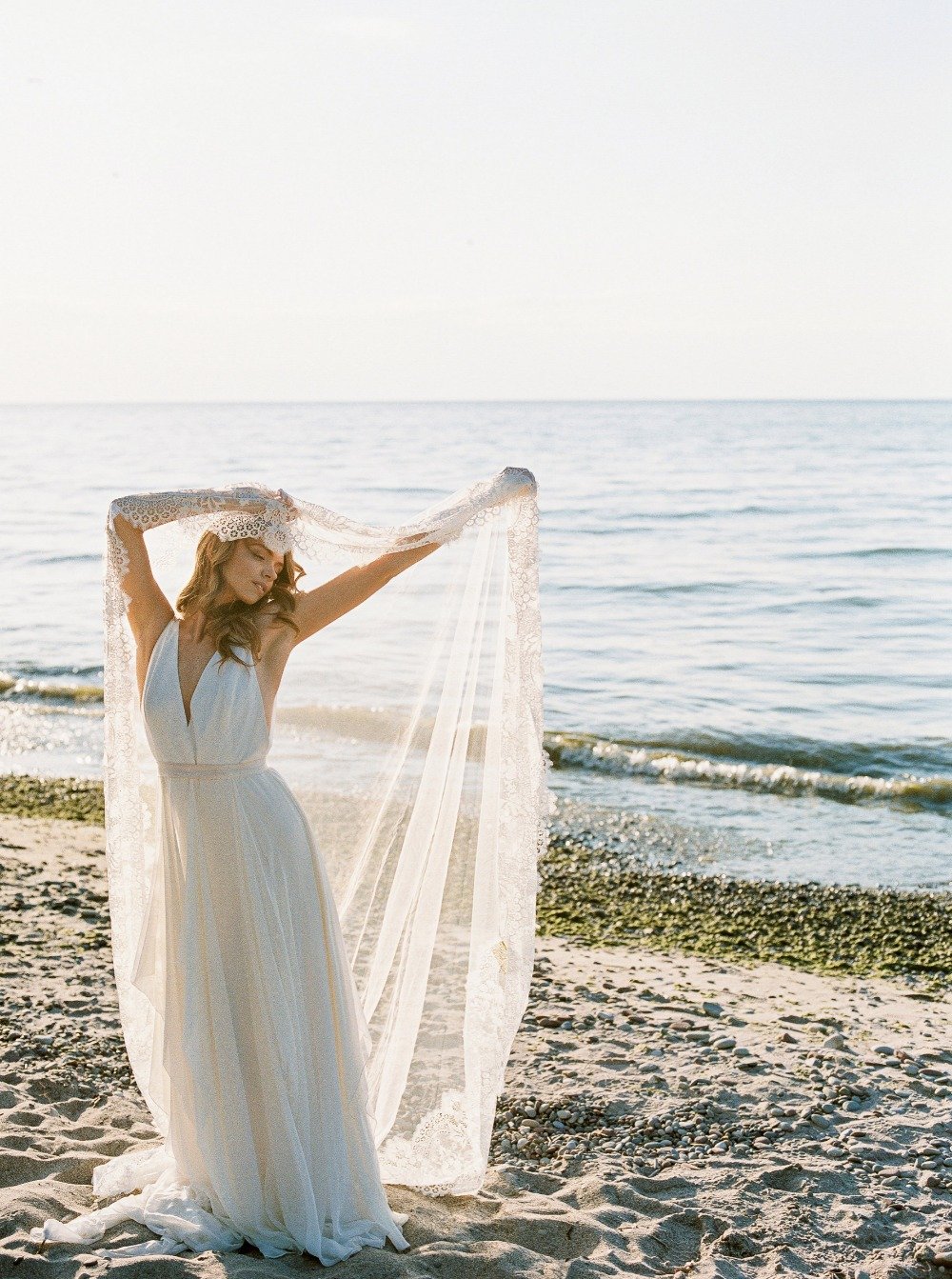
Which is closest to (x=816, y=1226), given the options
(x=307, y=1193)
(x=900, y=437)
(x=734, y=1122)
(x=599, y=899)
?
(x=734, y=1122)

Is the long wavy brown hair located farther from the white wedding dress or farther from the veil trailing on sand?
the veil trailing on sand

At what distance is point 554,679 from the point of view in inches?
603

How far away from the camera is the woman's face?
385 cm

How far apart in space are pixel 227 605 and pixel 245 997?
1179 millimetres

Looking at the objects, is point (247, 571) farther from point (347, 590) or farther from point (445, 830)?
point (445, 830)

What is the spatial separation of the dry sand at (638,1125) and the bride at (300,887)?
0.20m

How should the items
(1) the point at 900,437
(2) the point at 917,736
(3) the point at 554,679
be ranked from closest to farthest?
(2) the point at 917,736
(3) the point at 554,679
(1) the point at 900,437

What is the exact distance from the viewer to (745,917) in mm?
7926

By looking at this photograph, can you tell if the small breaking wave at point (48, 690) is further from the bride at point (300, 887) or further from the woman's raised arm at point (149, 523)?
the woman's raised arm at point (149, 523)

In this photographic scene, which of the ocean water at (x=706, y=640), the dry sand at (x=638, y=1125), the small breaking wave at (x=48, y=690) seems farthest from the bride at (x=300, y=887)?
the small breaking wave at (x=48, y=690)

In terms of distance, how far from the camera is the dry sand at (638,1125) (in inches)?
158

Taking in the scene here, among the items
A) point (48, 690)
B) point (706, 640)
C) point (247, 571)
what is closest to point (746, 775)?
point (706, 640)

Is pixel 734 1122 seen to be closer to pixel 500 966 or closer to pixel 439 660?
pixel 500 966

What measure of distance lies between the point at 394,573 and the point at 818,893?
16.9 feet
